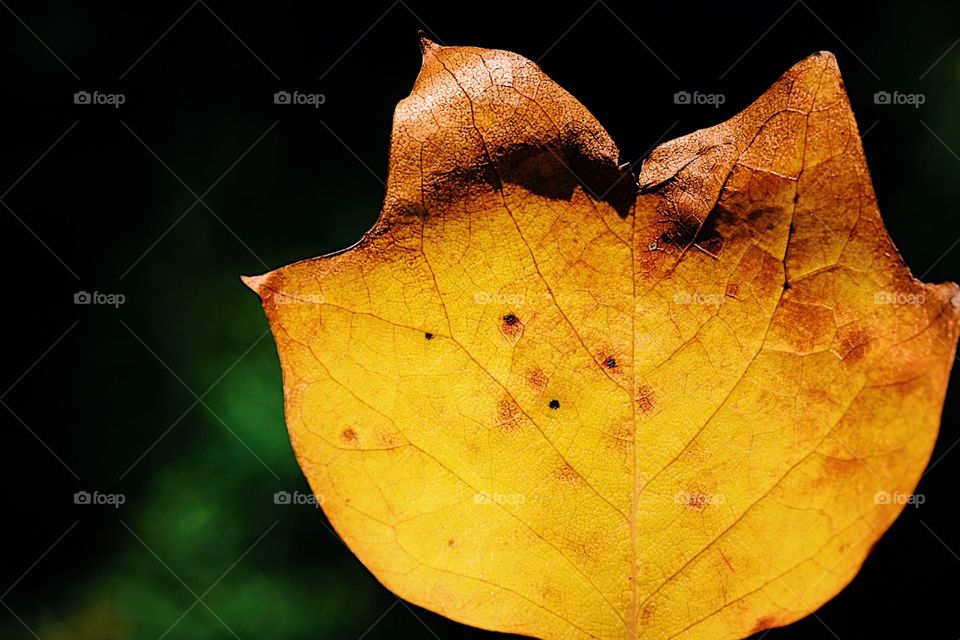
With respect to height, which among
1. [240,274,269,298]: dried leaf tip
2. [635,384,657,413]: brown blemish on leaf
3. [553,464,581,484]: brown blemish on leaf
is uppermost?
[240,274,269,298]: dried leaf tip

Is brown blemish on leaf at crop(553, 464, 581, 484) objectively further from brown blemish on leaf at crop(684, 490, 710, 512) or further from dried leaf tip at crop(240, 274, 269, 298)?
dried leaf tip at crop(240, 274, 269, 298)

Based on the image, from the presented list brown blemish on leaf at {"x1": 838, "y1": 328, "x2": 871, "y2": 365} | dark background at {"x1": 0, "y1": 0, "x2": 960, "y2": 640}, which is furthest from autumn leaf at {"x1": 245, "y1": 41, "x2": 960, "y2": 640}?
dark background at {"x1": 0, "y1": 0, "x2": 960, "y2": 640}

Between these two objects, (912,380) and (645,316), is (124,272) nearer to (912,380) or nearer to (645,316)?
(645,316)

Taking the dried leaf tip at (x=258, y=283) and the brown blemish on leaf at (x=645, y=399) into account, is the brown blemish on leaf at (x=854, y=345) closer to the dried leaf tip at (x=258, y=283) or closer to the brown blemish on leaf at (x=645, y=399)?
the brown blemish on leaf at (x=645, y=399)

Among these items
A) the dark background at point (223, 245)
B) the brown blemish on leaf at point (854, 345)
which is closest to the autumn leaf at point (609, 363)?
the brown blemish on leaf at point (854, 345)

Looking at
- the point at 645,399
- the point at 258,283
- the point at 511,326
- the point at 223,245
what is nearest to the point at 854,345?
the point at 645,399

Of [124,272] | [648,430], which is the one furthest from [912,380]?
[124,272]
